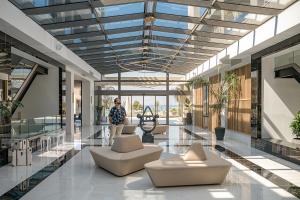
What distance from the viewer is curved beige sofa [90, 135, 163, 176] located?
684 centimetres

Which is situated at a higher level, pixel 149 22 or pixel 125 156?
pixel 149 22

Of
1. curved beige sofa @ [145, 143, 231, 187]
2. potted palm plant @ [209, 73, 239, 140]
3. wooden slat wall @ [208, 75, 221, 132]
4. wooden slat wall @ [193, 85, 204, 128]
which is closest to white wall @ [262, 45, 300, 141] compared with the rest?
potted palm plant @ [209, 73, 239, 140]

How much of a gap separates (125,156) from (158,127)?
9161 mm

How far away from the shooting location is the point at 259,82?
11914mm

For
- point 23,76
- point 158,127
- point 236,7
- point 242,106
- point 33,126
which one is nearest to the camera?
point 236,7

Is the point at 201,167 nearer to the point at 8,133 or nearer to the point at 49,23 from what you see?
the point at 8,133

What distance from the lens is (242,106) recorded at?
14.3m

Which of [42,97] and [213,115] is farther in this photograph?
[213,115]

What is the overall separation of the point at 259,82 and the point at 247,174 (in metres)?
5.36

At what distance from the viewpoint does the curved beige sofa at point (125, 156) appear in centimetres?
684

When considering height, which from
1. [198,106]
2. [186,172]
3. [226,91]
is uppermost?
[226,91]

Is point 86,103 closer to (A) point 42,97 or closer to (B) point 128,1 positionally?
(A) point 42,97

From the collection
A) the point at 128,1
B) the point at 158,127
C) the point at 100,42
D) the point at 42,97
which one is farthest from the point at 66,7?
the point at 158,127

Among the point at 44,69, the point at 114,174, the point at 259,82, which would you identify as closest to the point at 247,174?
the point at 114,174
